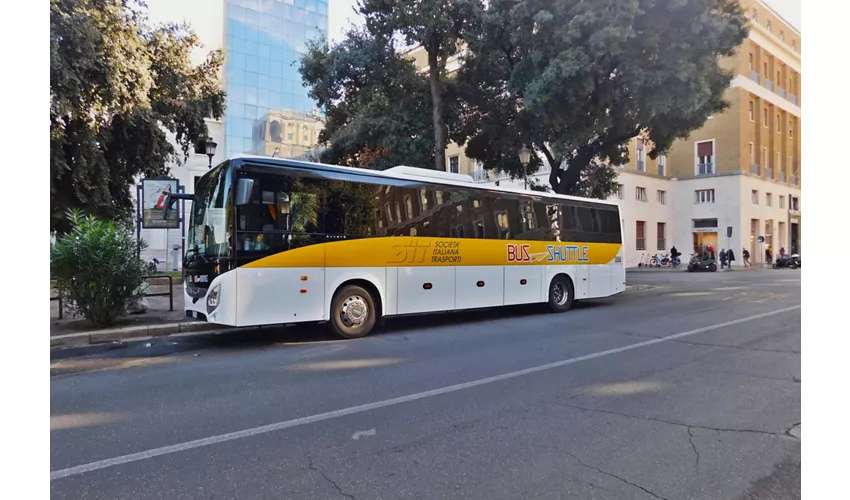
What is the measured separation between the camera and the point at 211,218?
28.5 ft

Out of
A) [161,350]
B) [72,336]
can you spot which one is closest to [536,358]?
[161,350]

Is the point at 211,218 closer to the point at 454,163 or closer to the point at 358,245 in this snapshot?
the point at 358,245

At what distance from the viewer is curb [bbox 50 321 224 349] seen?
8.77 metres

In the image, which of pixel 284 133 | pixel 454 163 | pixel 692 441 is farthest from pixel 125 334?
pixel 284 133

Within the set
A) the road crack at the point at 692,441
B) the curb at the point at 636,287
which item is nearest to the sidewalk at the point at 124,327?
the road crack at the point at 692,441

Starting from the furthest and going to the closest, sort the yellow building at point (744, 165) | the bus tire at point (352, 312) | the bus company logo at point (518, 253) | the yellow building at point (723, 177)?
the yellow building at point (744, 165), the yellow building at point (723, 177), the bus company logo at point (518, 253), the bus tire at point (352, 312)

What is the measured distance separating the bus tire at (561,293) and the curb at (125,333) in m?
7.88

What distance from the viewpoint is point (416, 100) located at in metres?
18.5

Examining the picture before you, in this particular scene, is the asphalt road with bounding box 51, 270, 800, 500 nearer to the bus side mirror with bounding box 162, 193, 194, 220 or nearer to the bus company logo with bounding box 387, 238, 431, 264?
the bus company logo with bounding box 387, 238, 431, 264

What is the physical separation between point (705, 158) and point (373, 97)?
36.2 meters

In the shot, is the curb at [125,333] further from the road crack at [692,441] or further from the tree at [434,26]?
the tree at [434,26]

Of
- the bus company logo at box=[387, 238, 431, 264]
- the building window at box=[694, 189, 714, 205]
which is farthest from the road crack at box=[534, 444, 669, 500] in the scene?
the building window at box=[694, 189, 714, 205]

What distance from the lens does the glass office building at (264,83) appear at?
5741 cm

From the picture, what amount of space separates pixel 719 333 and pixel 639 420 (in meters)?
5.84
